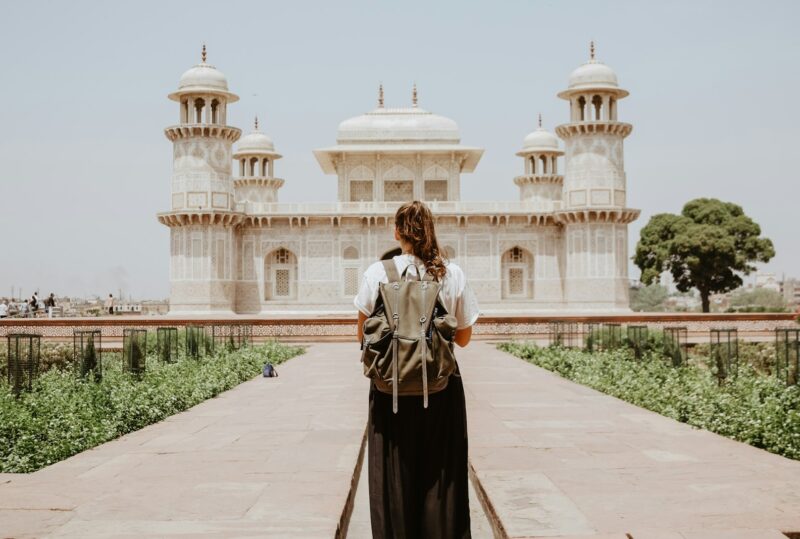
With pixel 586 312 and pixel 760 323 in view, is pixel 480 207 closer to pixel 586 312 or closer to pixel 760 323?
pixel 586 312

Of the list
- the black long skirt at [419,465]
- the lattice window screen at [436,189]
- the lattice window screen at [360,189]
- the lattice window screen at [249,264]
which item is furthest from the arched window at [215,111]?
the black long skirt at [419,465]

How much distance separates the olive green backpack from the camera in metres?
2.81

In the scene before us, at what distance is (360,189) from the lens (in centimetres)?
3161

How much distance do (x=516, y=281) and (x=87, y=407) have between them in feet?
80.7

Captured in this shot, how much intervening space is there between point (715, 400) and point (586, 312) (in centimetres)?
2123

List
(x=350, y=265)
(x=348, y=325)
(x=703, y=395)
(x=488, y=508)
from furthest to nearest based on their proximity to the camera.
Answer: (x=350, y=265) → (x=348, y=325) → (x=703, y=395) → (x=488, y=508)

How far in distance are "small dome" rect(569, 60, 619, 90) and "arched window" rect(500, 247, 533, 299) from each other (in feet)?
19.4

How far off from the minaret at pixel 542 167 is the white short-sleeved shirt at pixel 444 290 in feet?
105

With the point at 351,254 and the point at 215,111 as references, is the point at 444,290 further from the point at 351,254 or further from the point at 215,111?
the point at 215,111

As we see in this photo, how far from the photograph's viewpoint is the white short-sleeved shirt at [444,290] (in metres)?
2.92

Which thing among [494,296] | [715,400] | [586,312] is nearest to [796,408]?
[715,400]

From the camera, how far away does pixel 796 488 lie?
13.0ft

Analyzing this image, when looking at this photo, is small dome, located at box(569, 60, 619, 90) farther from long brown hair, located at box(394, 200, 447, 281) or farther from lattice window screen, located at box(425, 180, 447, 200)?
long brown hair, located at box(394, 200, 447, 281)

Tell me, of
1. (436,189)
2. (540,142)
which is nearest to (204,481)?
(436,189)
